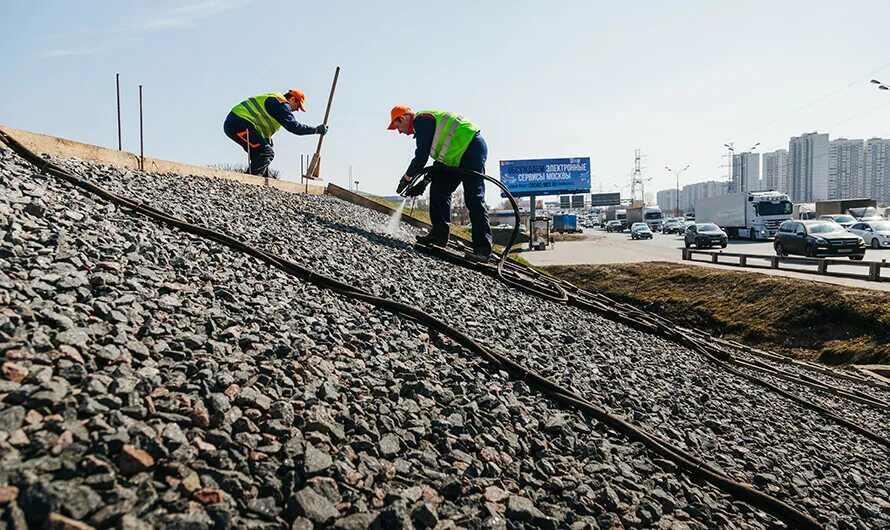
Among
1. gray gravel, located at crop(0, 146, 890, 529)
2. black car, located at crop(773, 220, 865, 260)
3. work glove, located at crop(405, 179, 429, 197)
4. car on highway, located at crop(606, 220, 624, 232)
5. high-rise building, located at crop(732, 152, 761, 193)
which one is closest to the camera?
gray gravel, located at crop(0, 146, 890, 529)

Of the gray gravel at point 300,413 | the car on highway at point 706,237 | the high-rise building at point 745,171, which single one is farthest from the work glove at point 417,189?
the high-rise building at point 745,171

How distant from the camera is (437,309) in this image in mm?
4637

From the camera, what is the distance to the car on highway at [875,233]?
86.5 feet

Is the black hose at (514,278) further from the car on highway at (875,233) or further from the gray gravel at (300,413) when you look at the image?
the car on highway at (875,233)

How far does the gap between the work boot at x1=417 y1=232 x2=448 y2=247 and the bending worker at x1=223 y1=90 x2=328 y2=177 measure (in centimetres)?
287

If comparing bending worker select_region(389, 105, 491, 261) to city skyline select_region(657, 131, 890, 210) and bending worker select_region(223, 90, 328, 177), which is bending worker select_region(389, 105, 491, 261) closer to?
bending worker select_region(223, 90, 328, 177)

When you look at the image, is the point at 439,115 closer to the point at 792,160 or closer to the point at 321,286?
the point at 321,286

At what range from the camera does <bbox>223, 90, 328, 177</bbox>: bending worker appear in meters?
8.78

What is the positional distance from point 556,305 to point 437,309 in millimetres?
2287

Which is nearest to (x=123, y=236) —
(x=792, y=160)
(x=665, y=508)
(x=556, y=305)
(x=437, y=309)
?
(x=437, y=309)

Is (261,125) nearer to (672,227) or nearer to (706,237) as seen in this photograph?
(706,237)

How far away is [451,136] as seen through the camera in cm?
736

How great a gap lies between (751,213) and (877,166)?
82103mm

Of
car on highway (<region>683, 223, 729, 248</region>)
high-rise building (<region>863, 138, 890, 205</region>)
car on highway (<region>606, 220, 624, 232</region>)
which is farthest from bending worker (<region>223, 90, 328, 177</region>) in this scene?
high-rise building (<region>863, 138, 890, 205</region>)
